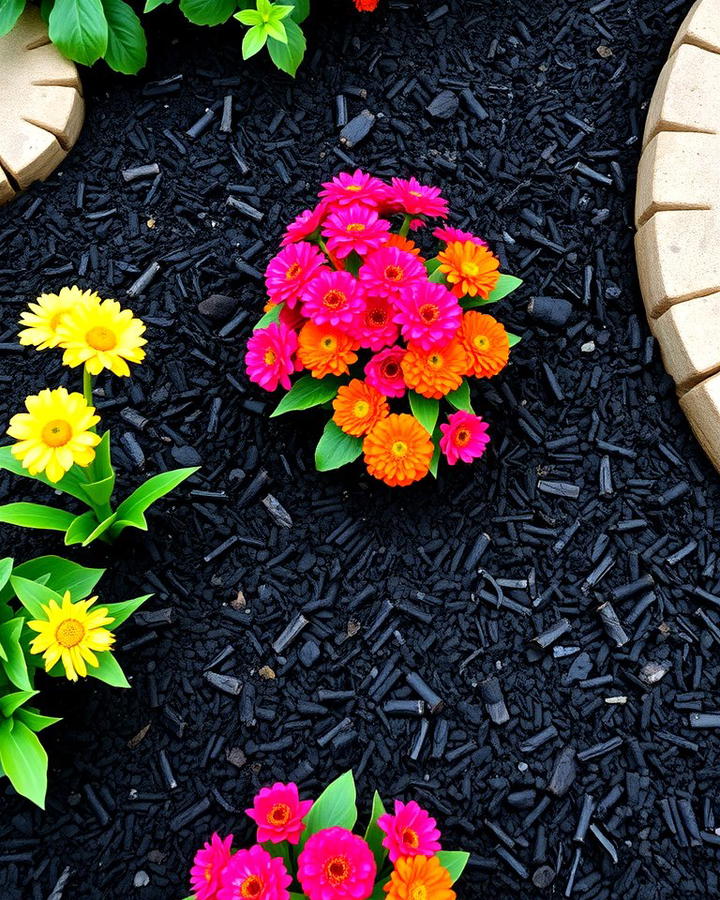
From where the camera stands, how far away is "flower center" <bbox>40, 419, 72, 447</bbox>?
5.95ft

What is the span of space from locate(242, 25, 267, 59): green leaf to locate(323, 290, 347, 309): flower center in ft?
3.11

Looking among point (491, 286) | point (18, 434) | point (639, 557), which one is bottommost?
point (639, 557)

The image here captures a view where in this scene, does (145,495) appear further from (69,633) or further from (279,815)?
(279,815)

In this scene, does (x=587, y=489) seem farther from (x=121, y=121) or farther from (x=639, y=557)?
(x=121, y=121)

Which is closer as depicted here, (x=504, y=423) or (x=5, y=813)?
(x=5, y=813)

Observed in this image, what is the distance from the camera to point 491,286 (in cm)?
→ 227

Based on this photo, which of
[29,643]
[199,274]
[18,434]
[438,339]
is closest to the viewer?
[18,434]

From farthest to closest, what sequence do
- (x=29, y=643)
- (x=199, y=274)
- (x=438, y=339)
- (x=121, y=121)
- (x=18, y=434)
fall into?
(x=121, y=121), (x=199, y=274), (x=438, y=339), (x=29, y=643), (x=18, y=434)

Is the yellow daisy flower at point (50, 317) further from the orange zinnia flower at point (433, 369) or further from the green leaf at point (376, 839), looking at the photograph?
the green leaf at point (376, 839)

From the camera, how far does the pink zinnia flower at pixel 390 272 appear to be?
218cm

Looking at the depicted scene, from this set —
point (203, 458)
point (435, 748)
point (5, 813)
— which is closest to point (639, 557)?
point (435, 748)

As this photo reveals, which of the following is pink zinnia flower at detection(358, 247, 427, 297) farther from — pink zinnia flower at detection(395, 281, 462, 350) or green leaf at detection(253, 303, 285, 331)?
green leaf at detection(253, 303, 285, 331)

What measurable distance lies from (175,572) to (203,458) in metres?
0.35

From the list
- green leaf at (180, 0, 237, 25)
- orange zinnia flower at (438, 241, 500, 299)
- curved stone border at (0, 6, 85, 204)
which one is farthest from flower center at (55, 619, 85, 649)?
green leaf at (180, 0, 237, 25)
